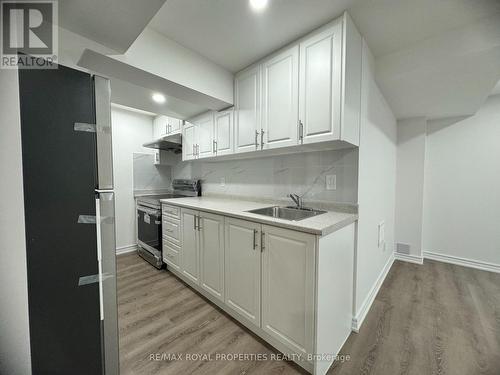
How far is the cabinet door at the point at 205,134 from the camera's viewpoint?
8.34 feet

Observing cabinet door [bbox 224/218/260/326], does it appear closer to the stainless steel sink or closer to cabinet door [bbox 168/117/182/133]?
→ the stainless steel sink

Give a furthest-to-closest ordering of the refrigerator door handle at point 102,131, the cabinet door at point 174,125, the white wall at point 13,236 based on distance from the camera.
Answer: the cabinet door at point 174,125
the refrigerator door handle at point 102,131
the white wall at point 13,236

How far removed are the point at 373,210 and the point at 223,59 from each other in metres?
2.13

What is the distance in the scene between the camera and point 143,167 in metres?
3.60

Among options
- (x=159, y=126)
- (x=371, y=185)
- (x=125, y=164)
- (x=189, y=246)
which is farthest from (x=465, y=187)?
(x=125, y=164)

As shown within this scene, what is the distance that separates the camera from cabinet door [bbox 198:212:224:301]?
5.95 ft

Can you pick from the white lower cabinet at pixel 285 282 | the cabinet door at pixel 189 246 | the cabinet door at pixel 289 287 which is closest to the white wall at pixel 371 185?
the white lower cabinet at pixel 285 282

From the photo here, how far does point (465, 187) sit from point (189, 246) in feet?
12.8

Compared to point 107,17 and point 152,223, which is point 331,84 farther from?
point 152,223

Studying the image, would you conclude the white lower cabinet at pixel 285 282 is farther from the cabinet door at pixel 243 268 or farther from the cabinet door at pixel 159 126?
the cabinet door at pixel 159 126

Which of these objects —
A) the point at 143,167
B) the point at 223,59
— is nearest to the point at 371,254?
the point at 223,59

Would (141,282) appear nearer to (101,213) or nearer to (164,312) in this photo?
(164,312)

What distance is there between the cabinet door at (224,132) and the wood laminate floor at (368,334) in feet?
5.47

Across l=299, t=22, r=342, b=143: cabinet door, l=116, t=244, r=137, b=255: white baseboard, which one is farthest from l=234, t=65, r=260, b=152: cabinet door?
l=116, t=244, r=137, b=255: white baseboard
